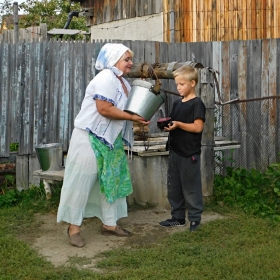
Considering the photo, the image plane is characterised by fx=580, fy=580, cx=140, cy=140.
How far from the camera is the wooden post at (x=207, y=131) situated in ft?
21.4

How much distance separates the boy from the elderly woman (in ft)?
1.66

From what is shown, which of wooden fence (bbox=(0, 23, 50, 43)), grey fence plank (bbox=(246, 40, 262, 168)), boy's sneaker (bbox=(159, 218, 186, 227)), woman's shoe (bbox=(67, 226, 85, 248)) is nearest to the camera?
woman's shoe (bbox=(67, 226, 85, 248))

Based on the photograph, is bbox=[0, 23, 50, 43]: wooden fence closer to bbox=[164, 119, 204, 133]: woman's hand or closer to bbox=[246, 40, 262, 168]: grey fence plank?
bbox=[246, 40, 262, 168]: grey fence plank

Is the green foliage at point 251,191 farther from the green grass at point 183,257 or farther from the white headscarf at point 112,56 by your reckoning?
the white headscarf at point 112,56

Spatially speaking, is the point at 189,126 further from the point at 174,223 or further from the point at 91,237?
the point at 91,237

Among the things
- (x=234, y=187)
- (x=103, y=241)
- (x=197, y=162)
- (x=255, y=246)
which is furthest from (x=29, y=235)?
(x=234, y=187)

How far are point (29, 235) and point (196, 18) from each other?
6409 millimetres

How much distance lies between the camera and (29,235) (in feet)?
18.9

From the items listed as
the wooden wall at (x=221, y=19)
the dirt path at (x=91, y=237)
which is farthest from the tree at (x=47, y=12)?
the dirt path at (x=91, y=237)

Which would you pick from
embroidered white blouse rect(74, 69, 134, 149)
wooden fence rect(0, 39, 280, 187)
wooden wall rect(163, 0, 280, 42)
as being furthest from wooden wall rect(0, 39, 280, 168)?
embroidered white blouse rect(74, 69, 134, 149)

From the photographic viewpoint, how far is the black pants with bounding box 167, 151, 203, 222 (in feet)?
18.7

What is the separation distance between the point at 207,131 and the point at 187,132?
1009mm

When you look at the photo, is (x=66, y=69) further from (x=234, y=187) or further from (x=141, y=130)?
(x=234, y=187)

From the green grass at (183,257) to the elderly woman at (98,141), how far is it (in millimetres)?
538
